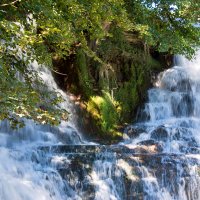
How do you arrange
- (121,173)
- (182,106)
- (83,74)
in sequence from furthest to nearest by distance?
(182,106) → (83,74) → (121,173)

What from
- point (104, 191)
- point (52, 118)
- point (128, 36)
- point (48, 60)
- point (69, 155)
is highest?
point (128, 36)

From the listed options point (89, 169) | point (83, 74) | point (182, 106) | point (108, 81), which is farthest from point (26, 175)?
point (182, 106)

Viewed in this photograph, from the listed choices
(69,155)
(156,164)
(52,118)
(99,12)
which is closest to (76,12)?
(99,12)

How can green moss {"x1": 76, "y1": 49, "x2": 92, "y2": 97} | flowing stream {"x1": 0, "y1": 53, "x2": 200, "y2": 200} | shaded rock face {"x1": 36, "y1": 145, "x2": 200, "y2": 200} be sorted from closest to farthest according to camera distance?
flowing stream {"x1": 0, "y1": 53, "x2": 200, "y2": 200} → shaded rock face {"x1": 36, "y1": 145, "x2": 200, "y2": 200} → green moss {"x1": 76, "y1": 49, "x2": 92, "y2": 97}

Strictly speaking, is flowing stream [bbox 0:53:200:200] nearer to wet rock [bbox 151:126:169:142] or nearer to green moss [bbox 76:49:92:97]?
wet rock [bbox 151:126:169:142]

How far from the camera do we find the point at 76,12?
720 cm

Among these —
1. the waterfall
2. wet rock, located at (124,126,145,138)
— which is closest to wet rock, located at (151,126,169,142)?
wet rock, located at (124,126,145,138)

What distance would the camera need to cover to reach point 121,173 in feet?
28.7

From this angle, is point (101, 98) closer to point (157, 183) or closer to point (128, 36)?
point (128, 36)

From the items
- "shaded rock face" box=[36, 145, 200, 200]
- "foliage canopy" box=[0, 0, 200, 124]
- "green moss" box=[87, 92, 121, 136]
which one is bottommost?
"shaded rock face" box=[36, 145, 200, 200]

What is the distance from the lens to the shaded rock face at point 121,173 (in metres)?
8.35

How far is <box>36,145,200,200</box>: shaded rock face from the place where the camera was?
329 inches

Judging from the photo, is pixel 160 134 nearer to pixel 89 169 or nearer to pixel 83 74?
pixel 83 74

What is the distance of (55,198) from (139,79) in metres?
10.6
